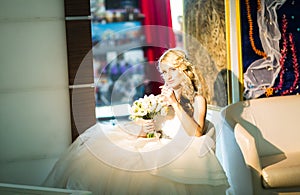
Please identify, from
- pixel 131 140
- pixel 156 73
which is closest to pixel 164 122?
pixel 131 140

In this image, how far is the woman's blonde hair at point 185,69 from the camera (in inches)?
98.0

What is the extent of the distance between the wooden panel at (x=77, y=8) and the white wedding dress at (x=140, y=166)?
0.83m

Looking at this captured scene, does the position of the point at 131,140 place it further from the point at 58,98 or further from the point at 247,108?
the point at 247,108

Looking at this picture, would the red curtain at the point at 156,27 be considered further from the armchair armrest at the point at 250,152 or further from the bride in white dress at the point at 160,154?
the armchair armrest at the point at 250,152

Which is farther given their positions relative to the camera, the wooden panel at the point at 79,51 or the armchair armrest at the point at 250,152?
the armchair armrest at the point at 250,152

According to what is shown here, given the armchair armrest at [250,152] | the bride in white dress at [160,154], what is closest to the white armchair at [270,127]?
the armchair armrest at [250,152]

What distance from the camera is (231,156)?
9.40 ft

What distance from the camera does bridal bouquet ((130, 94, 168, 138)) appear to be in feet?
7.82

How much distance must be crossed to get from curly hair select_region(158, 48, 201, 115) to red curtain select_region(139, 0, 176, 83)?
3.40 ft

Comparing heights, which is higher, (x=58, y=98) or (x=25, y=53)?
(x=25, y=53)

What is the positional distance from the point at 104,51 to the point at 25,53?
1.42m

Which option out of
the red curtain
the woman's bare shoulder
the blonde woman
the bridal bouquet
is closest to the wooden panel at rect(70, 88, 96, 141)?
the bridal bouquet

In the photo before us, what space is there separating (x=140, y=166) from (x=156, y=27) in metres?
2.09

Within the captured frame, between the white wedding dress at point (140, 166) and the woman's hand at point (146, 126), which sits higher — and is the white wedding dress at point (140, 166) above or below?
below
